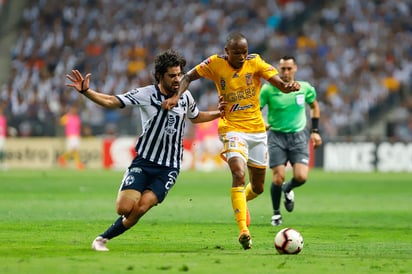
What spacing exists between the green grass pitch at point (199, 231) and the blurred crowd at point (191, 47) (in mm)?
10224

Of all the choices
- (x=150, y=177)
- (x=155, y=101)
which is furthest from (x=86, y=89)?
(x=150, y=177)

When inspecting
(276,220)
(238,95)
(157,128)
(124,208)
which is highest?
(238,95)

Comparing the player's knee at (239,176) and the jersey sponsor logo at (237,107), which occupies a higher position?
the jersey sponsor logo at (237,107)

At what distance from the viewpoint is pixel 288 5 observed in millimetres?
41156

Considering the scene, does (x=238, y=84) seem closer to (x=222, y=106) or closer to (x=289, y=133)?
(x=222, y=106)

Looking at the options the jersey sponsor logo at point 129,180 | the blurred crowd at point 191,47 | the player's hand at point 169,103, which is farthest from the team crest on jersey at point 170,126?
the blurred crowd at point 191,47

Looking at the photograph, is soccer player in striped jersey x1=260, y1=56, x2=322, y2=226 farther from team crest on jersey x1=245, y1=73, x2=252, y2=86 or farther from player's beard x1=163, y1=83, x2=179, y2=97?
player's beard x1=163, y1=83, x2=179, y2=97

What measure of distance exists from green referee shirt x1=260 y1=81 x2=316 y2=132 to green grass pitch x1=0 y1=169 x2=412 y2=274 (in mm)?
1559

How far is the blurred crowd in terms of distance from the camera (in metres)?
36.6

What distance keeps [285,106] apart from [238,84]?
3950 mm

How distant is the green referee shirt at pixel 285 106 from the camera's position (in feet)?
53.4

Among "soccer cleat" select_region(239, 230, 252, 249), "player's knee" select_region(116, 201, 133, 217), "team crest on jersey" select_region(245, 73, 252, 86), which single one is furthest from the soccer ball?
"team crest on jersey" select_region(245, 73, 252, 86)

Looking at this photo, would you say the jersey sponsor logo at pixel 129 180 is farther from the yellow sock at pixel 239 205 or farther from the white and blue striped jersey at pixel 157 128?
the yellow sock at pixel 239 205

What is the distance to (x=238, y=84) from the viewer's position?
12.4m
